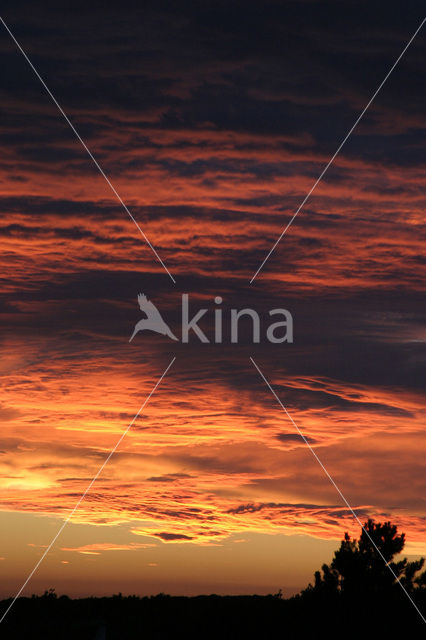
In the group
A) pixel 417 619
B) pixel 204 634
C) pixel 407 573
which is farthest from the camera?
pixel 407 573

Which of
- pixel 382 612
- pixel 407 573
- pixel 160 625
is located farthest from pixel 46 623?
pixel 407 573

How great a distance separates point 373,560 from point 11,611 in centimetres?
1309

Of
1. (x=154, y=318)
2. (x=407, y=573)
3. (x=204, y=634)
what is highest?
(x=154, y=318)

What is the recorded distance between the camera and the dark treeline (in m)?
27.6

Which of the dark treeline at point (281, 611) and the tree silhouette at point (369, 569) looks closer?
the dark treeline at point (281, 611)

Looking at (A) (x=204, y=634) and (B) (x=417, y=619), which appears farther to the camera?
(B) (x=417, y=619)

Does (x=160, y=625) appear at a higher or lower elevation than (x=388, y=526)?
lower

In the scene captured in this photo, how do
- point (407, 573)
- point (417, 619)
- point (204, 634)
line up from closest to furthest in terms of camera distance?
point (204, 634), point (417, 619), point (407, 573)

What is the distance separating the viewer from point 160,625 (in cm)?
2850

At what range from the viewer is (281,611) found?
30.5 metres

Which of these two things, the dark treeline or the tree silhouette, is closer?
the dark treeline

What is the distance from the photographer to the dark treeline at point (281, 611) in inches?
1088

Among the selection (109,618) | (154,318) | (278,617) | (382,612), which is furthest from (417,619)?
(154,318)

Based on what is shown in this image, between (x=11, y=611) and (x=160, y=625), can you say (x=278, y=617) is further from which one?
(x=11, y=611)
